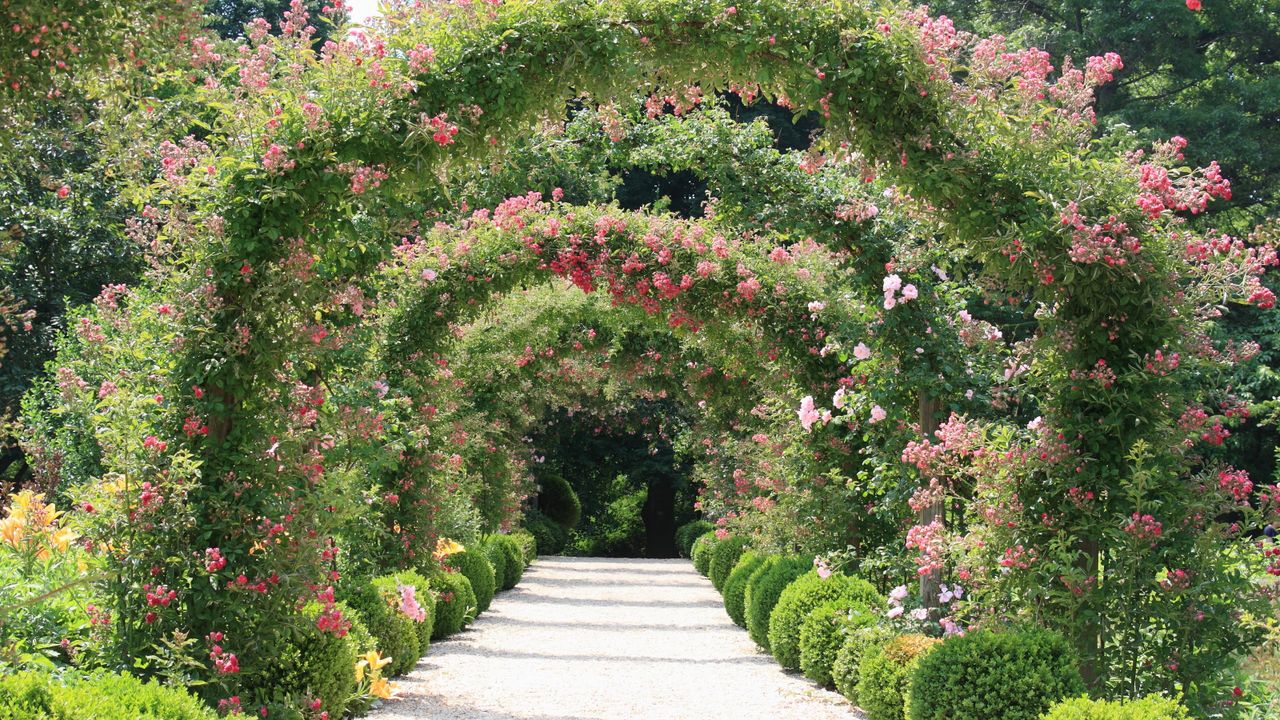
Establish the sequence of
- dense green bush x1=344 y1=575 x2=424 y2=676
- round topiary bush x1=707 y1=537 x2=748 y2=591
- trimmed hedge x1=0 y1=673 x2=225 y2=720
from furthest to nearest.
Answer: round topiary bush x1=707 y1=537 x2=748 y2=591, dense green bush x1=344 y1=575 x2=424 y2=676, trimmed hedge x1=0 y1=673 x2=225 y2=720

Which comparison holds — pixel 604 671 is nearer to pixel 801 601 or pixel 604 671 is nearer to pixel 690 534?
pixel 801 601

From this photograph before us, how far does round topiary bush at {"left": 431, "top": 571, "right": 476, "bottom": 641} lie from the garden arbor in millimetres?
4692

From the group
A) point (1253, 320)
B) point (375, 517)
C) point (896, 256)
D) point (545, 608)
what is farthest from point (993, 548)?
point (1253, 320)

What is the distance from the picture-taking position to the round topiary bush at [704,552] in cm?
1650

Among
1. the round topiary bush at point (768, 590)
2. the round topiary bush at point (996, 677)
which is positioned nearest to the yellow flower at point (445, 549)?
the round topiary bush at point (768, 590)

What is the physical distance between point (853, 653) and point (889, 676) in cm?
88

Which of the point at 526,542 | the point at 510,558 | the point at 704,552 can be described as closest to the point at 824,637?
the point at 510,558

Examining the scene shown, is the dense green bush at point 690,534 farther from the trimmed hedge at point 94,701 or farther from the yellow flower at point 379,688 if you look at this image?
the trimmed hedge at point 94,701

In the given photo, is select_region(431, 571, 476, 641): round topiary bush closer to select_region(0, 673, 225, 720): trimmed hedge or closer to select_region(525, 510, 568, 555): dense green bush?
select_region(0, 673, 225, 720): trimmed hedge

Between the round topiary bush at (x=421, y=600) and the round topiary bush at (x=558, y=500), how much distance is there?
52.4 ft

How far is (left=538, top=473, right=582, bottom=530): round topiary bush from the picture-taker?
2480cm

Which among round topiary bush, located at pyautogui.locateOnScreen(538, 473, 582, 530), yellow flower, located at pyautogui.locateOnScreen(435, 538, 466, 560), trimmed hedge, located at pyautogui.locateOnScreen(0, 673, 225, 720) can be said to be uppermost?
round topiary bush, located at pyautogui.locateOnScreen(538, 473, 582, 530)

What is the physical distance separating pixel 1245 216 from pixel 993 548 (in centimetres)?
1594

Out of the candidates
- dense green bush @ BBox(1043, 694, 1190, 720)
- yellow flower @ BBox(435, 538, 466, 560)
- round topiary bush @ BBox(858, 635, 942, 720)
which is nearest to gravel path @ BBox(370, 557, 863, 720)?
round topiary bush @ BBox(858, 635, 942, 720)
